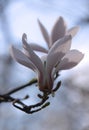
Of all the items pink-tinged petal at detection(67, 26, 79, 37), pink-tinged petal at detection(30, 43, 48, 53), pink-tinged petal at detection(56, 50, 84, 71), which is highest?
pink-tinged petal at detection(67, 26, 79, 37)

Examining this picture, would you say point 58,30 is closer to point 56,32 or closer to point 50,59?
point 56,32

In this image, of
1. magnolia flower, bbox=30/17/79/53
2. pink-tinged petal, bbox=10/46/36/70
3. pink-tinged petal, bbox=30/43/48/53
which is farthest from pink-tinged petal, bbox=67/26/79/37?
pink-tinged petal, bbox=10/46/36/70

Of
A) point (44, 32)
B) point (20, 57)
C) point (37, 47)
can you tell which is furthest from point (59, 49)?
point (44, 32)

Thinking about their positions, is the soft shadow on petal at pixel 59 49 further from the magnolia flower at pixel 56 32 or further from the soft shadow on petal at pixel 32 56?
the magnolia flower at pixel 56 32

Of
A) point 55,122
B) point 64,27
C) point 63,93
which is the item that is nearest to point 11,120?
point 63,93

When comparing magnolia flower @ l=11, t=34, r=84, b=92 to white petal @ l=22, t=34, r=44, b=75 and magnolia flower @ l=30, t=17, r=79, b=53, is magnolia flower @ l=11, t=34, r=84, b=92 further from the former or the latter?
magnolia flower @ l=30, t=17, r=79, b=53

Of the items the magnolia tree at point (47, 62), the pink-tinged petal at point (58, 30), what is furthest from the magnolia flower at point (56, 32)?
the magnolia tree at point (47, 62)

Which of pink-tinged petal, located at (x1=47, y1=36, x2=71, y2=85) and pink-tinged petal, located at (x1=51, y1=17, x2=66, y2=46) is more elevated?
pink-tinged petal, located at (x1=47, y1=36, x2=71, y2=85)
